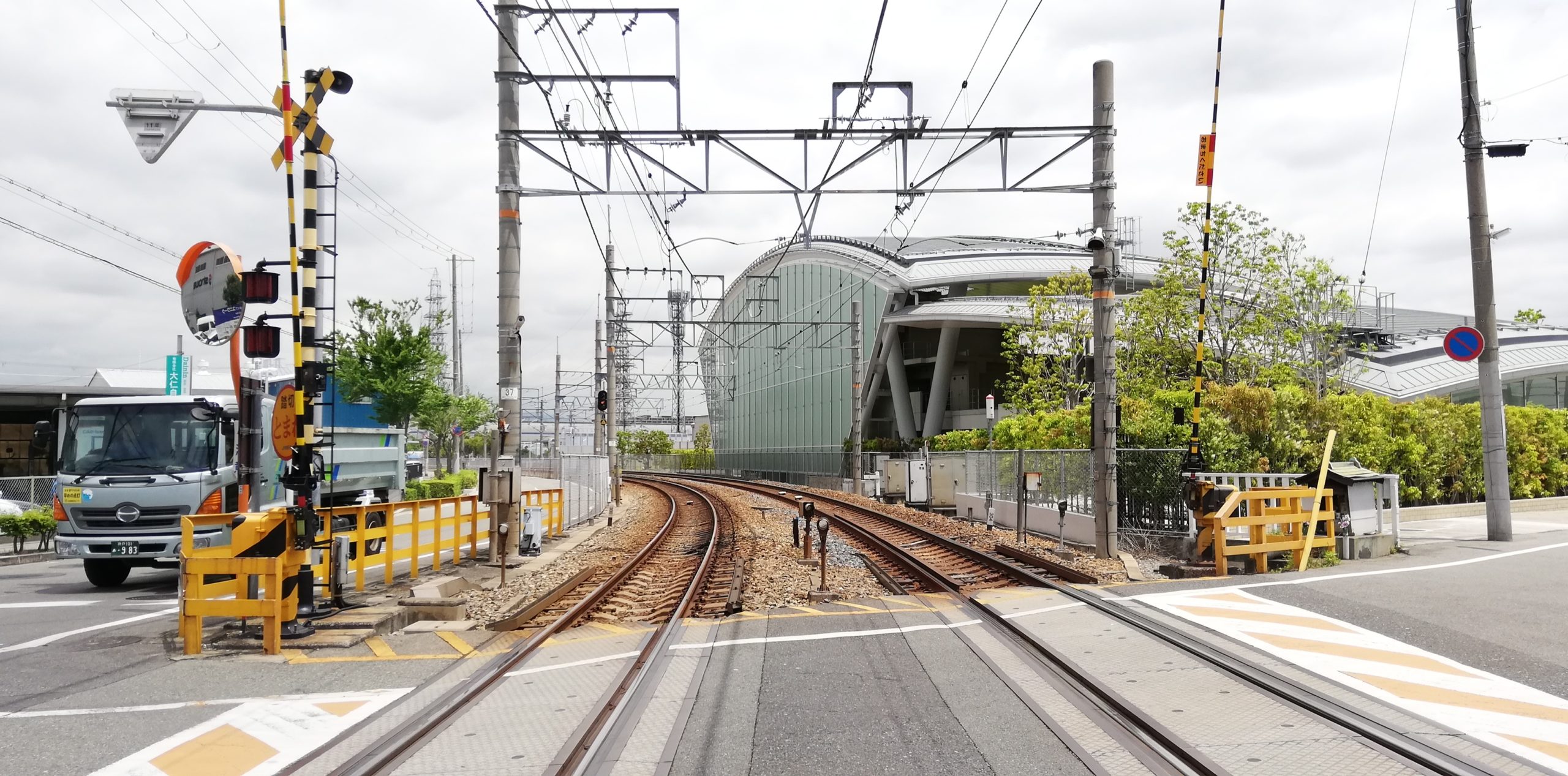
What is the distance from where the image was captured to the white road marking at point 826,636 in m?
9.69

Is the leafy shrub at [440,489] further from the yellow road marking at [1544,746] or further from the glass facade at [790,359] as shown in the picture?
the yellow road marking at [1544,746]

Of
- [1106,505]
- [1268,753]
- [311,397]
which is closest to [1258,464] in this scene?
[1106,505]

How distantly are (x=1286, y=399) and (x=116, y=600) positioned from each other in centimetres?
1943

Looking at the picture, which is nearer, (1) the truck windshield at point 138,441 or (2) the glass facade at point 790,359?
(1) the truck windshield at point 138,441

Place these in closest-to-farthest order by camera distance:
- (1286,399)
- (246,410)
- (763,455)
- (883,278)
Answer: (246,410) < (1286,399) < (883,278) < (763,455)

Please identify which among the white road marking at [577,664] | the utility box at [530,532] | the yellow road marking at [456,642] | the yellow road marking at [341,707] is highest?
the utility box at [530,532]

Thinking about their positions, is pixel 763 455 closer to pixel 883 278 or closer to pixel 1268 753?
pixel 883 278

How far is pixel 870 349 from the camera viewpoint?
189ft

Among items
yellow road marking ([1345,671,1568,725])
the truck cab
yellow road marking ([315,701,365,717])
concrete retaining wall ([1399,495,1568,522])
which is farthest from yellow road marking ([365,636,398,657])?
concrete retaining wall ([1399,495,1568,522])

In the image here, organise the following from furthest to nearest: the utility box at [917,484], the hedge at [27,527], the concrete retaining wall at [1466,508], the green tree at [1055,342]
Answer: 1. the green tree at [1055,342]
2. the utility box at [917,484]
3. the concrete retaining wall at [1466,508]
4. the hedge at [27,527]

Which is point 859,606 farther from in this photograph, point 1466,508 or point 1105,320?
point 1466,508

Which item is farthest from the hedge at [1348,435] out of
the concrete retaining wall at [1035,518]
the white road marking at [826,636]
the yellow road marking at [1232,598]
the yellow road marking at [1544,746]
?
the yellow road marking at [1544,746]

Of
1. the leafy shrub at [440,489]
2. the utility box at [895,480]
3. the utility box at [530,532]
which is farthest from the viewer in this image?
the leafy shrub at [440,489]

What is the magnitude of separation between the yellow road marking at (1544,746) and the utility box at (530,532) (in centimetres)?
1546
